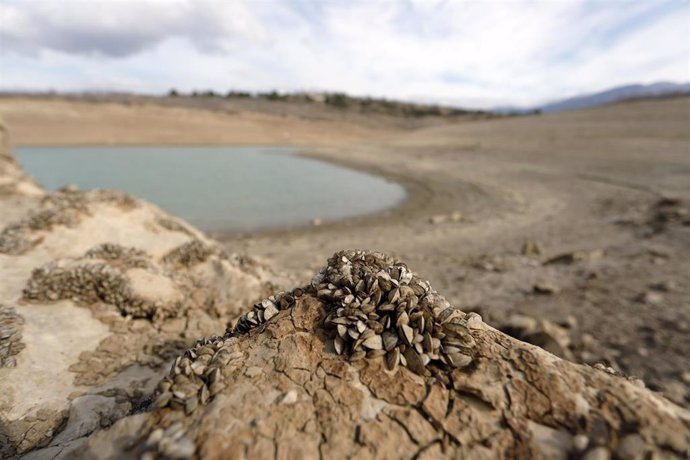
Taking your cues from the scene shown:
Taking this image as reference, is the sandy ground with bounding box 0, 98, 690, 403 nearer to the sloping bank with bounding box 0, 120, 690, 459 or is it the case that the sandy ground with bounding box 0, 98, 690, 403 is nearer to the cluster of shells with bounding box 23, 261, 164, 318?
the sloping bank with bounding box 0, 120, 690, 459

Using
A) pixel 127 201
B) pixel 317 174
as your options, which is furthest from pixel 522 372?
pixel 317 174

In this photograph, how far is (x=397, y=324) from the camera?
240 cm

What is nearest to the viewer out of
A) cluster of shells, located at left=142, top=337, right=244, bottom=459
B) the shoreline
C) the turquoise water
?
cluster of shells, located at left=142, top=337, right=244, bottom=459

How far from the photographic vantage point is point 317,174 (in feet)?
105

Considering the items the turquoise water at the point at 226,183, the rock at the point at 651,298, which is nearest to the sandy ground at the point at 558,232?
the rock at the point at 651,298

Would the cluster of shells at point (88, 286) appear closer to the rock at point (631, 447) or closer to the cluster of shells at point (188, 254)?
the cluster of shells at point (188, 254)

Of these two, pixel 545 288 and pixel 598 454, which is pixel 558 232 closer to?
pixel 545 288

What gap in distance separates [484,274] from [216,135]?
54.9m

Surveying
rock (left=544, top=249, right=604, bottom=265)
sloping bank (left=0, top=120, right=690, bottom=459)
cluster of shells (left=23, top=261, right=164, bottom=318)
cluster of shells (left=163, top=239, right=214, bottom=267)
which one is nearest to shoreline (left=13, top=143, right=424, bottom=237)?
cluster of shells (left=163, top=239, right=214, bottom=267)

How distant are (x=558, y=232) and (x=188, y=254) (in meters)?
12.8

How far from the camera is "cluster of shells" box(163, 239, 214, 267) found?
6598mm

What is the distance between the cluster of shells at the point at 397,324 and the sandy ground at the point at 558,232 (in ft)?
14.4

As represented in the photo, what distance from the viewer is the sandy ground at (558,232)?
656 centimetres

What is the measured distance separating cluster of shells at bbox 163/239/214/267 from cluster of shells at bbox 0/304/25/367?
2.50 meters
